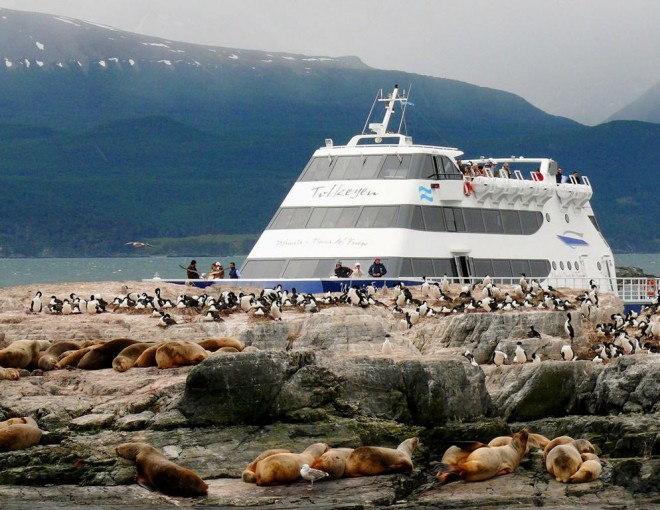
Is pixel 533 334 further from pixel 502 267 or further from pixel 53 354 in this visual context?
pixel 502 267

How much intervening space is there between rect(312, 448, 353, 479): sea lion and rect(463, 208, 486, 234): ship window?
25.5 meters

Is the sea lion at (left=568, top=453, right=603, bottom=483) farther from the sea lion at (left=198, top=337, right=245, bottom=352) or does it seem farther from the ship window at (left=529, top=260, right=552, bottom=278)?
the ship window at (left=529, top=260, right=552, bottom=278)

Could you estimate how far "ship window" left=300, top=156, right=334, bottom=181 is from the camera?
43.1m

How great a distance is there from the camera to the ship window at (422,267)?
4078cm

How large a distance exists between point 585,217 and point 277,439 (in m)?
32.7

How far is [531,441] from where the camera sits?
19984 mm

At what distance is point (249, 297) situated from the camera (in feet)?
108

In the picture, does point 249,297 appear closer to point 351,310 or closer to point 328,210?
point 351,310

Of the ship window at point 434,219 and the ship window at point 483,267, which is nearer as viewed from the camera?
the ship window at point 434,219

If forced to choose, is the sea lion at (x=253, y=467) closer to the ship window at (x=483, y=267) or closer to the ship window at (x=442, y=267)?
the ship window at (x=442, y=267)

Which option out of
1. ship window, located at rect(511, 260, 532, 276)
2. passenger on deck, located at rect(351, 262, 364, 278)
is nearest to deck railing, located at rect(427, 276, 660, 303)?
ship window, located at rect(511, 260, 532, 276)

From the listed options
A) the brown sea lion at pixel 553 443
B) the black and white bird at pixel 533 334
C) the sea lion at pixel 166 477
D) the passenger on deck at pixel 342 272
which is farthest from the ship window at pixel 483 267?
the sea lion at pixel 166 477

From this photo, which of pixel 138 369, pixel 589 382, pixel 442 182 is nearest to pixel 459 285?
pixel 442 182

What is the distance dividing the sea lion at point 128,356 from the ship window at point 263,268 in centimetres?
1850
